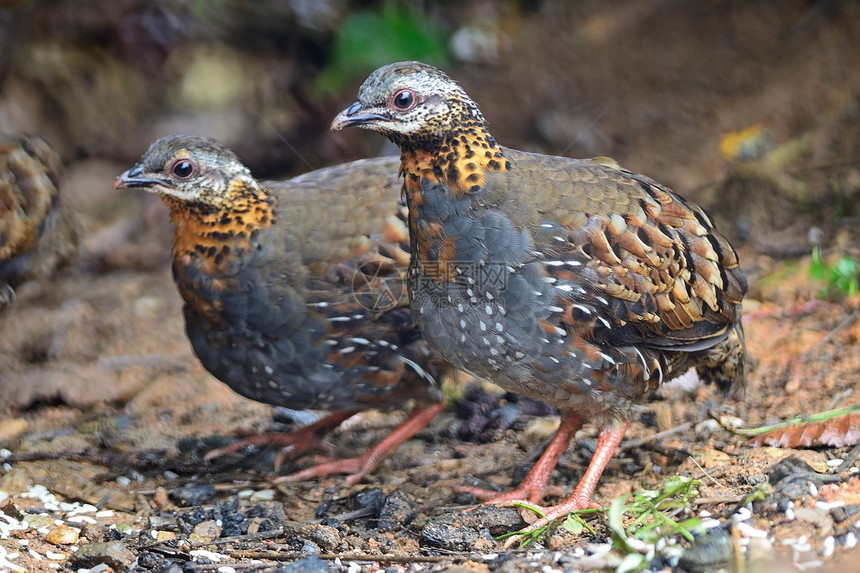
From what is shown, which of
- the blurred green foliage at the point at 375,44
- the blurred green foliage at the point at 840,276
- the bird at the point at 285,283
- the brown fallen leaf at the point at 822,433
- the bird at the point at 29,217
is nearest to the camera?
the brown fallen leaf at the point at 822,433

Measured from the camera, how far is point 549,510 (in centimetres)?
398

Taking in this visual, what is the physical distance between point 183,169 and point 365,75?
399 cm

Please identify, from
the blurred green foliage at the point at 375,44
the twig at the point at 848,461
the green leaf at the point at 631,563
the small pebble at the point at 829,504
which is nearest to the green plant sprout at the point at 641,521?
the green leaf at the point at 631,563

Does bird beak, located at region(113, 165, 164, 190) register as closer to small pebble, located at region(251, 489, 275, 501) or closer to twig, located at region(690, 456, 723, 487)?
small pebble, located at region(251, 489, 275, 501)

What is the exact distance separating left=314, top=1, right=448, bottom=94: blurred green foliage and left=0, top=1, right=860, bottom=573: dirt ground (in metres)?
0.39

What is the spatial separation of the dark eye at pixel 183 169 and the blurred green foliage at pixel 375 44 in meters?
3.82

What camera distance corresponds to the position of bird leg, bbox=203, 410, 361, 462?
5.08 metres

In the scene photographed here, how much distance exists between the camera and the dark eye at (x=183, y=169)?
4395 mm

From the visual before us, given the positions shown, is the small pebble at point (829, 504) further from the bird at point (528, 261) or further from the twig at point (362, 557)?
the twig at point (362, 557)

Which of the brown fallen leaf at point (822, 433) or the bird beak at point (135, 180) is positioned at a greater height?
the bird beak at point (135, 180)

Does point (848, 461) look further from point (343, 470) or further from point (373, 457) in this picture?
point (343, 470)

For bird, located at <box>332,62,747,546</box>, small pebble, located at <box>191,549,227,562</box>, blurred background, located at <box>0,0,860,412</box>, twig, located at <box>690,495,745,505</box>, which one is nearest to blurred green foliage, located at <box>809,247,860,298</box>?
blurred background, located at <box>0,0,860,412</box>

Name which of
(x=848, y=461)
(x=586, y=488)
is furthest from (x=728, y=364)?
(x=586, y=488)

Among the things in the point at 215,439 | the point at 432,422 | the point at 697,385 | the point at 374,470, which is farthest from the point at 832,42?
the point at 215,439
